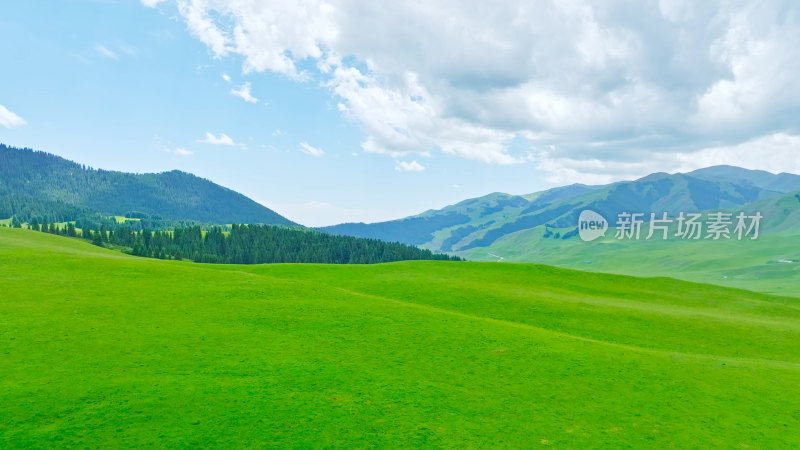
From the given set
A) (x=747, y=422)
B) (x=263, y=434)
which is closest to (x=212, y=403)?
(x=263, y=434)

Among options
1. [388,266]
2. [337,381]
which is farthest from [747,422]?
[388,266]

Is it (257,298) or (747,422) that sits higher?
(257,298)

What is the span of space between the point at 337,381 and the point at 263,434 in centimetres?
671

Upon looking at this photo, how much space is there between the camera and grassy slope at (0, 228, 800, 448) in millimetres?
23828

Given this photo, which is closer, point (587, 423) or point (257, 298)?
point (587, 423)

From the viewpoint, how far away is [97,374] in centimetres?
2783

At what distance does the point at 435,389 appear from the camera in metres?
28.6

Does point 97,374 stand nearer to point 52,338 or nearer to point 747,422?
point 52,338

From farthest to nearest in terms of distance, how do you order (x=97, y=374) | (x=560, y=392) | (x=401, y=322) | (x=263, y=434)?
(x=401, y=322), (x=560, y=392), (x=97, y=374), (x=263, y=434)

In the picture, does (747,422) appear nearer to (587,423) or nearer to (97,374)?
(587,423)

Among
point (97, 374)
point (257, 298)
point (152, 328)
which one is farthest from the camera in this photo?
point (257, 298)

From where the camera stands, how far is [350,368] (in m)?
31.0

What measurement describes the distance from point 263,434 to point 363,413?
547 centimetres

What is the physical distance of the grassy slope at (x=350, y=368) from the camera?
2383cm
